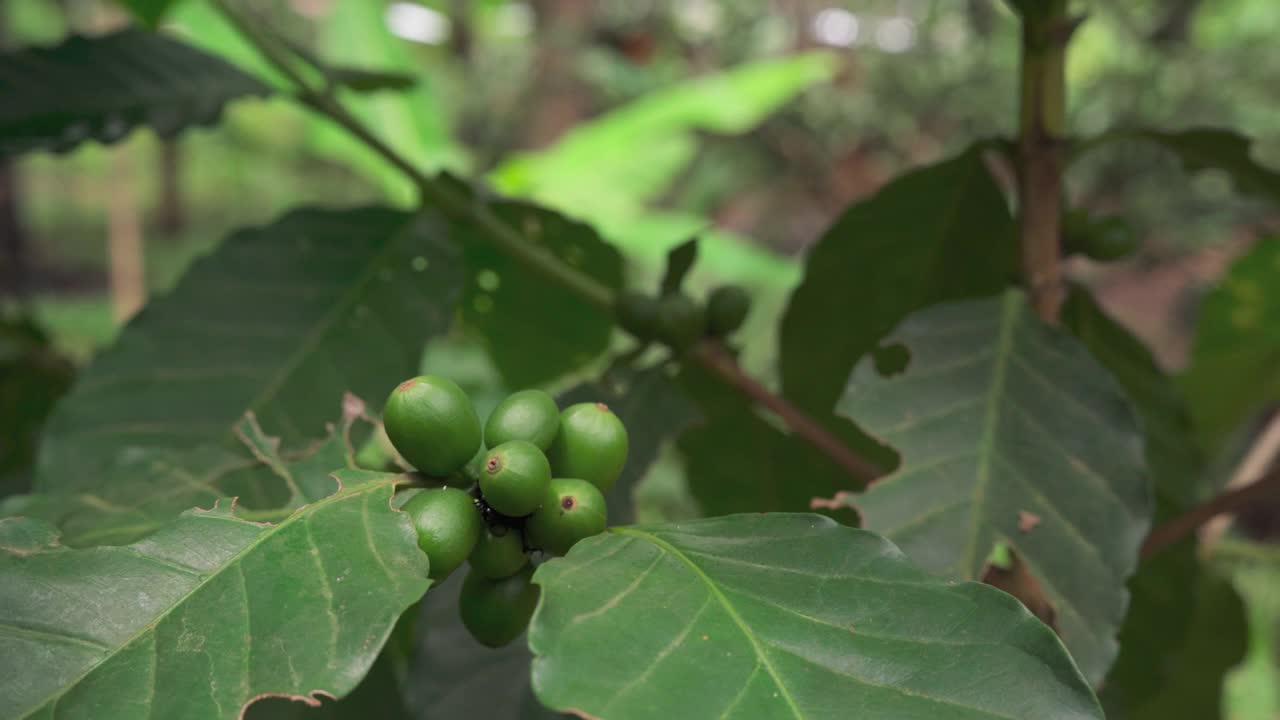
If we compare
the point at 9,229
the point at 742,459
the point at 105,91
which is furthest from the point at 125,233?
the point at 742,459

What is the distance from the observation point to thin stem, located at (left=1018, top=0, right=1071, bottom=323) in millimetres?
857

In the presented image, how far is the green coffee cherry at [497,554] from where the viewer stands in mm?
552

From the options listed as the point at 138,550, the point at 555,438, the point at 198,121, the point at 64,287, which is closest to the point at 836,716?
the point at 555,438

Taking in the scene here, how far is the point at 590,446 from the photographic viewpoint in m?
0.58

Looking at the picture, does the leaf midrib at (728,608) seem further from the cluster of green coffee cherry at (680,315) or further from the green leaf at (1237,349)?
the green leaf at (1237,349)

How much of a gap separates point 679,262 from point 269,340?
1.23ft

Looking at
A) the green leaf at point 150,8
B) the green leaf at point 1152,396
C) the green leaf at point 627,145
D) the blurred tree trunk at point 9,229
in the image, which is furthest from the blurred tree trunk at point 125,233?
the green leaf at point 1152,396

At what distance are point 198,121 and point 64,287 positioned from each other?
475 inches

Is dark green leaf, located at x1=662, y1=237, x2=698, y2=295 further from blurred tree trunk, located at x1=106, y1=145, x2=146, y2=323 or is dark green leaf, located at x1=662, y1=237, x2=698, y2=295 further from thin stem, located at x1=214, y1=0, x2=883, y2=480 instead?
blurred tree trunk, located at x1=106, y1=145, x2=146, y2=323

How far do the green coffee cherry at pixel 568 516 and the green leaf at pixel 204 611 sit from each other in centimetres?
8

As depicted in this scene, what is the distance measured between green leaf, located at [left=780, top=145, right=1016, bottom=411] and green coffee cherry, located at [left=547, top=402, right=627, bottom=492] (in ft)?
1.49

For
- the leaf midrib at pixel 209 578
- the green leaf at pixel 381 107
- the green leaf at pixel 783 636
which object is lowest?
the green leaf at pixel 381 107

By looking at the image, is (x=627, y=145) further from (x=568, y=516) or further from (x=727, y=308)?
(x=568, y=516)

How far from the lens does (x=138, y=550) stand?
0.48 metres
